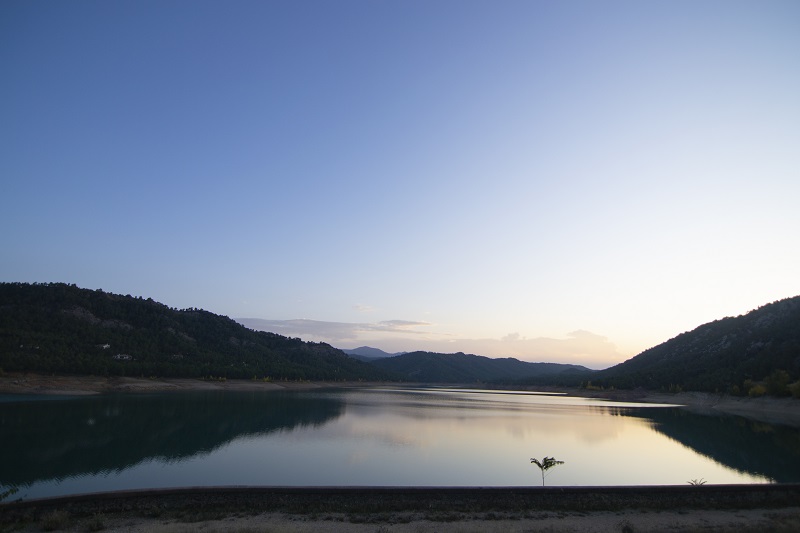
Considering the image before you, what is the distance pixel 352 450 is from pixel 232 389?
6701 cm

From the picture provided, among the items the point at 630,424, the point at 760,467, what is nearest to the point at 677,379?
the point at 630,424

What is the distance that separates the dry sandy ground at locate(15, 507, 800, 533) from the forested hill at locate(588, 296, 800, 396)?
54052mm

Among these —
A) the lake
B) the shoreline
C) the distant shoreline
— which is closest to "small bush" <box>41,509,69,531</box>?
the shoreline

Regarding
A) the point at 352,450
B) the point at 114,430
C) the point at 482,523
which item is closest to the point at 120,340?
the point at 114,430

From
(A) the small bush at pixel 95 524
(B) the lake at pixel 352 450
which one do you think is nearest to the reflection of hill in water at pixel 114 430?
(B) the lake at pixel 352 450

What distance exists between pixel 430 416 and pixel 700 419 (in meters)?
30.2

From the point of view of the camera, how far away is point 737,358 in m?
77.3

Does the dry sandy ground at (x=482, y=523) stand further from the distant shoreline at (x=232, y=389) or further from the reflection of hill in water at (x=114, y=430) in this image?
the distant shoreline at (x=232, y=389)

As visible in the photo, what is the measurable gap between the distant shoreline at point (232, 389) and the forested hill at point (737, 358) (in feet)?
5.93

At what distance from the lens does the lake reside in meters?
19.9

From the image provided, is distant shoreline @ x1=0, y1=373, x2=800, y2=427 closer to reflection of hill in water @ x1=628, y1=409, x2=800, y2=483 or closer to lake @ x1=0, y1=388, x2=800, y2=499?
reflection of hill in water @ x1=628, y1=409, x2=800, y2=483

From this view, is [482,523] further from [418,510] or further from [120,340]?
[120,340]

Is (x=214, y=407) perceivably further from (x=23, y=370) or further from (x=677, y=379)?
(x=677, y=379)

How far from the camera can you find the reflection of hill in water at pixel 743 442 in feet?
78.3
